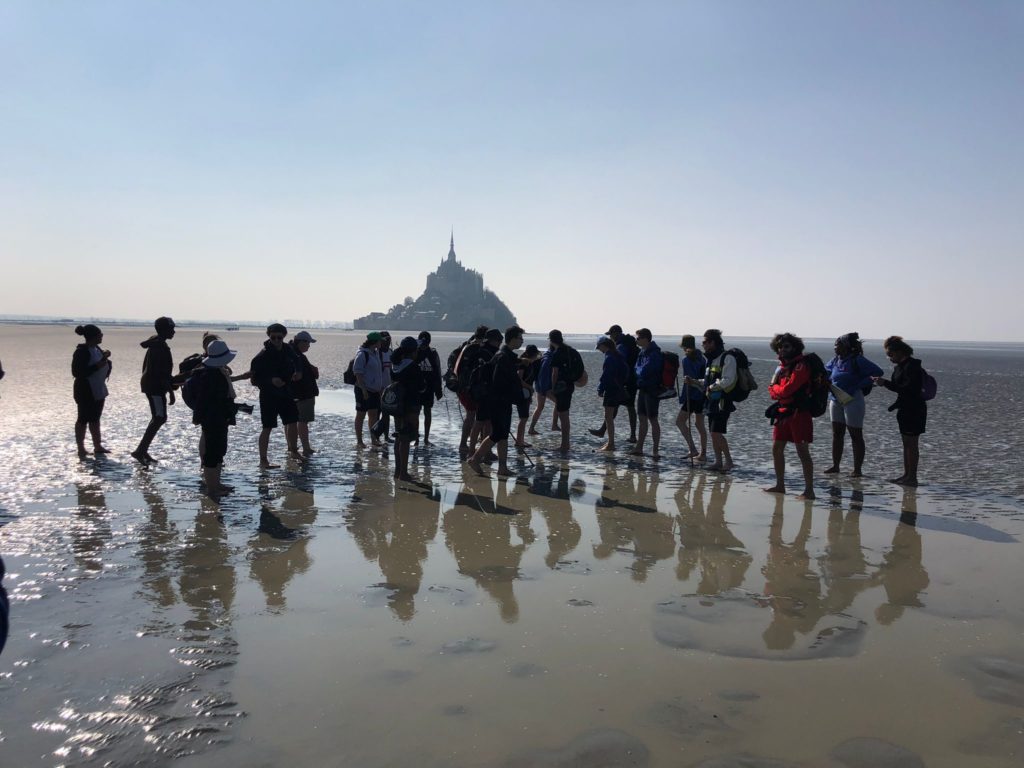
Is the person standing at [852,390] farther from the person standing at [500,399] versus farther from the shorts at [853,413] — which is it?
the person standing at [500,399]

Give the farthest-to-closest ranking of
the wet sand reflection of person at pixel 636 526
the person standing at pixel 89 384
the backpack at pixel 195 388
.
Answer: the person standing at pixel 89 384 → the backpack at pixel 195 388 → the wet sand reflection of person at pixel 636 526

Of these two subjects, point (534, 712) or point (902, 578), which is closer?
point (534, 712)

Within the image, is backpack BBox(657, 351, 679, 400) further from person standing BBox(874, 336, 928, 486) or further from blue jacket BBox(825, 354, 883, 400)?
person standing BBox(874, 336, 928, 486)

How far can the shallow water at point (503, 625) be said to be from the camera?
3221 mm

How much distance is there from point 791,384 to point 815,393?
31 cm

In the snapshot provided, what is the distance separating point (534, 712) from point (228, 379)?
605 cm

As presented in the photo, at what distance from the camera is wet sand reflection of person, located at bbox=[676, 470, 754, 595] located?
212 inches

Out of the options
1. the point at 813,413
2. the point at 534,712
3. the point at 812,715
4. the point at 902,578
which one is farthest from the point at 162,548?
the point at 813,413

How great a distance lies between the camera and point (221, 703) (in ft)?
11.3

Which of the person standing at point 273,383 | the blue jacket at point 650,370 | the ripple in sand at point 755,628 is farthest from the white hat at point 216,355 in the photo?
the blue jacket at point 650,370

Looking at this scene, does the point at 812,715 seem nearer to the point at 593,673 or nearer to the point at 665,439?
the point at 593,673

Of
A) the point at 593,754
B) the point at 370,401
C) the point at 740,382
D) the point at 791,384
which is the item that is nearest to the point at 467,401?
the point at 370,401

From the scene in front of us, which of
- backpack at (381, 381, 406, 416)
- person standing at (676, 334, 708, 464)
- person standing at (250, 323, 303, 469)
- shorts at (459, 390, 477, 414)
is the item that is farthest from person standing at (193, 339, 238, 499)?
person standing at (676, 334, 708, 464)

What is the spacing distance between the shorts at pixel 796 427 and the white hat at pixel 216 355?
20.8 ft
